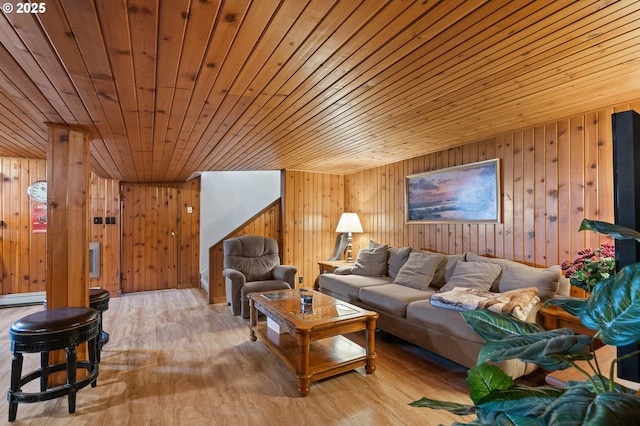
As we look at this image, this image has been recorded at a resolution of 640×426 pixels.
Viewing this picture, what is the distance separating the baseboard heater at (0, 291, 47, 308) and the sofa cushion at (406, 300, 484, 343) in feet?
17.3

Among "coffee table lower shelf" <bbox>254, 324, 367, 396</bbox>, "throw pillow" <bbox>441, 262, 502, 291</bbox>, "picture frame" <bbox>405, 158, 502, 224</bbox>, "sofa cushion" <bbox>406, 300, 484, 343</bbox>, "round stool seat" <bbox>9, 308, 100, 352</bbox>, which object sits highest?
"picture frame" <bbox>405, 158, 502, 224</bbox>

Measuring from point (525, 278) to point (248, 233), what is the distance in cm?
386

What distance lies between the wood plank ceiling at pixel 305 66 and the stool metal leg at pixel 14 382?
5.45ft

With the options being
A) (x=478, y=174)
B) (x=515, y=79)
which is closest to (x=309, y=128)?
(x=515, y=79)

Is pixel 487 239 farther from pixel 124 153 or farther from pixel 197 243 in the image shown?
pixel 197 243

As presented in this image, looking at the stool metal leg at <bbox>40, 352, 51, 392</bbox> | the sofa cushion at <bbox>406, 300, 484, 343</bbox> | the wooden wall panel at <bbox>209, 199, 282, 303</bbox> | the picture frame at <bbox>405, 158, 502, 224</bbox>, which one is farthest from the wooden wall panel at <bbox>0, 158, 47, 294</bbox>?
the picture frame at <bbox>405, 158, 502, 224</bbox>

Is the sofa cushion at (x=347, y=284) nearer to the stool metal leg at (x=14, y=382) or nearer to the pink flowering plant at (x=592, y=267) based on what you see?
the pink flowering plant at (x=592, y=267)

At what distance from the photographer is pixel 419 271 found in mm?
3562

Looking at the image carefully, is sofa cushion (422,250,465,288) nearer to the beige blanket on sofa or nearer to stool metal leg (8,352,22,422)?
the beige blanket on sofa

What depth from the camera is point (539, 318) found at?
253cm

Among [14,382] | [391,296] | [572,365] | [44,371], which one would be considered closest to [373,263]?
[391,296]


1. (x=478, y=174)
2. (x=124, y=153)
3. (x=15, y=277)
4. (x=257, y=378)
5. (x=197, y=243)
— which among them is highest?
(x=124, y=153)

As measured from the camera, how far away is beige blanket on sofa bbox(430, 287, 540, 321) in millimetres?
2342

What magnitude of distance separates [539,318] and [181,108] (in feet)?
10.4
